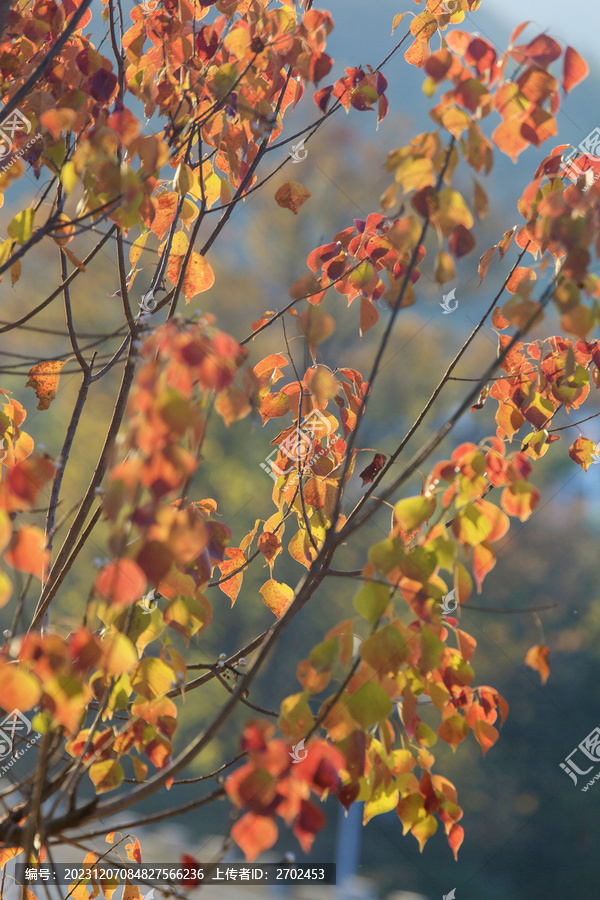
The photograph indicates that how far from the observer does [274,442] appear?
1.10 meters

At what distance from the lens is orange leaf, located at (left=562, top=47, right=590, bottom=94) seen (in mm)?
664

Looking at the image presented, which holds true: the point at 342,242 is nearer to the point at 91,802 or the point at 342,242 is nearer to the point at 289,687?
the point at 91,802

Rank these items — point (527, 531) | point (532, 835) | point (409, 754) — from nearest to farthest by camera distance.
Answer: point (409, 754) → point (532, 835) → point (527, 531)

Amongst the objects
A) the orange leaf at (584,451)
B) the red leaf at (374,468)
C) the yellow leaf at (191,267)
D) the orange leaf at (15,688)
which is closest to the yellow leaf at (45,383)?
the yellow leaf at (191,267)

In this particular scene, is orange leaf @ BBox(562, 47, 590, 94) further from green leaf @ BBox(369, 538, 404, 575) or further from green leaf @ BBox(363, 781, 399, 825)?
green leaf @ BBox(363, 781, 399, 825)

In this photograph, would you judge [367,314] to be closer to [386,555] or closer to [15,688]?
[386,555]

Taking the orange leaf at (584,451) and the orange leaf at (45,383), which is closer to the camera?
the orange leaf at (45,383)

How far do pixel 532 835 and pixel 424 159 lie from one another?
7708 millimetres

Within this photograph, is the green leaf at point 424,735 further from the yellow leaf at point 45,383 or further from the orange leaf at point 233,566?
the yellow leaf at point 45,383

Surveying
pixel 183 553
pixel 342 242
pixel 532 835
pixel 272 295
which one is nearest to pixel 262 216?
pixel 272 295

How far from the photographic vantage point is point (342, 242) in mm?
1066

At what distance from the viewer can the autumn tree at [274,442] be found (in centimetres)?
51

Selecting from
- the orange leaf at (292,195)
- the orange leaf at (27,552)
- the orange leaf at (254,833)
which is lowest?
the orange leaf at (254,833)

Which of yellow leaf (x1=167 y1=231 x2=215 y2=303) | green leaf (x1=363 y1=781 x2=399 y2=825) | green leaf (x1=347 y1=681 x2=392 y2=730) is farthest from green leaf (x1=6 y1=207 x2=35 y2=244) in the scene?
green leaf (x1=363 y1=781 x2=399 y2=825)
